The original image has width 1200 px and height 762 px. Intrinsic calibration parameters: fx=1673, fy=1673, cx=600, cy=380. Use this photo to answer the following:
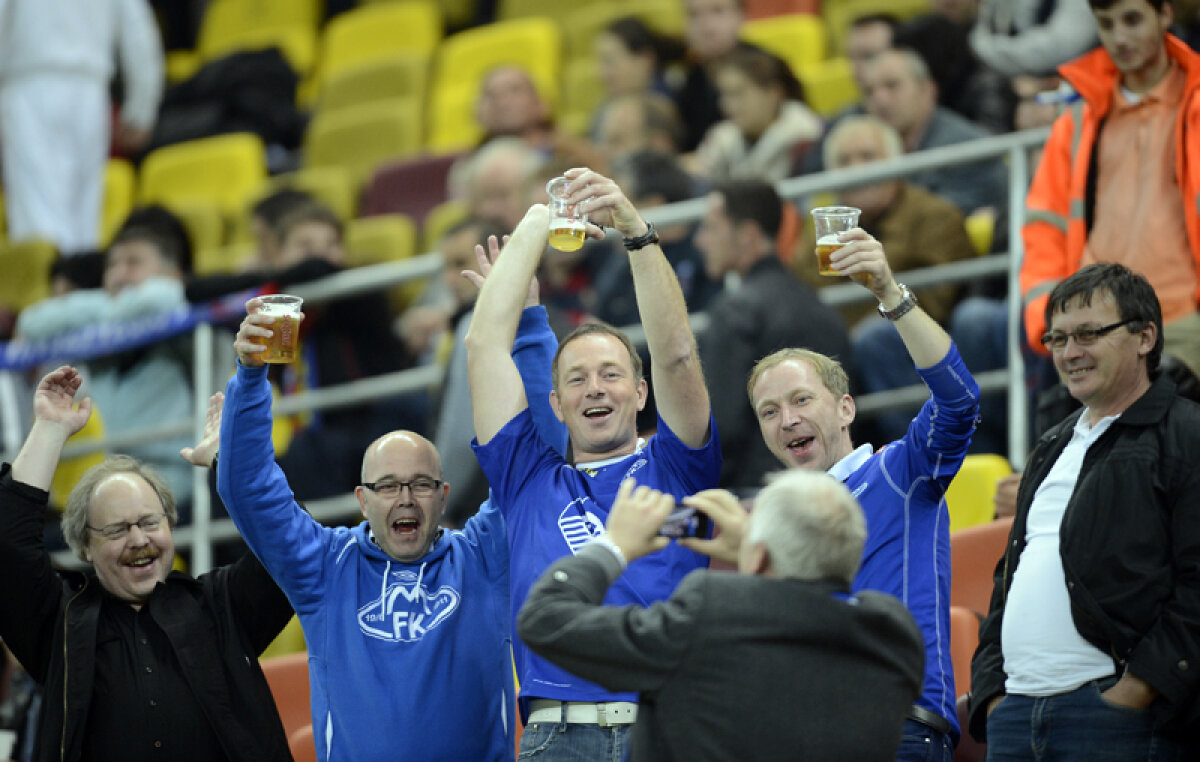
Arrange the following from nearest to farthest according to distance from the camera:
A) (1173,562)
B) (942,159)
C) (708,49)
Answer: (1173,562)
(942,159)
(708,49)

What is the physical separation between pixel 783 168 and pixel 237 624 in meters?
3.47

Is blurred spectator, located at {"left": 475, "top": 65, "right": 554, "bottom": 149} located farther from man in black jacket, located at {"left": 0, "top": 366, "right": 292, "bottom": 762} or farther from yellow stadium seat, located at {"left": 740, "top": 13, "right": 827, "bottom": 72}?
man in black jacket, located at {"left": 0, "top": 366, "right": 292, "bottom": 762}

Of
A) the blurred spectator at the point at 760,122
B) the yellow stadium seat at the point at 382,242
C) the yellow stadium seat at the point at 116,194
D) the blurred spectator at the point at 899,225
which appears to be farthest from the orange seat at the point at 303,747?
the yellow stadium seat at the point at 116,194

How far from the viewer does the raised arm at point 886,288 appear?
3449mm

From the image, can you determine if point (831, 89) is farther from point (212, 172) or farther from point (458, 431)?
point (212, 172)

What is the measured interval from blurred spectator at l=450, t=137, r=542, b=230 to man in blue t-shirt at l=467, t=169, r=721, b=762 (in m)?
2.48

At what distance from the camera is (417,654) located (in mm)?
3719

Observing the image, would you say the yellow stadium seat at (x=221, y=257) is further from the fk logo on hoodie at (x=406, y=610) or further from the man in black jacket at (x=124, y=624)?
the fk logo on hoodie at (x=406, y=610)

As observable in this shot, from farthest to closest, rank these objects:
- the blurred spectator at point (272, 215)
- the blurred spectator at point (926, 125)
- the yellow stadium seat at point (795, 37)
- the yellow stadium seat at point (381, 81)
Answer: the yellow stadium seat at point (381, 81)
the yellow stadium seat at point (795, 37)
the blurred spectator at point (272, 215)
the blurred spectator at point (926, 125)

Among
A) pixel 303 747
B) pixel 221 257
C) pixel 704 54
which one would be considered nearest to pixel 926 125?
pixel 704 54

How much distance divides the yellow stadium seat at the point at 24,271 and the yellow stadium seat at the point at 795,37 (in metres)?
3.81

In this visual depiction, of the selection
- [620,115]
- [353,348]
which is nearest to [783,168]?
[620,115]

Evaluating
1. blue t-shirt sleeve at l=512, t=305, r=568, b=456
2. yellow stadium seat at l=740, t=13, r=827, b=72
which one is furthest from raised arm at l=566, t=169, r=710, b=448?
yellow stadium seat at l=740, t=13, r=827, b=72

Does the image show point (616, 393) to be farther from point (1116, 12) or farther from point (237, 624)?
point (1116, 12)
